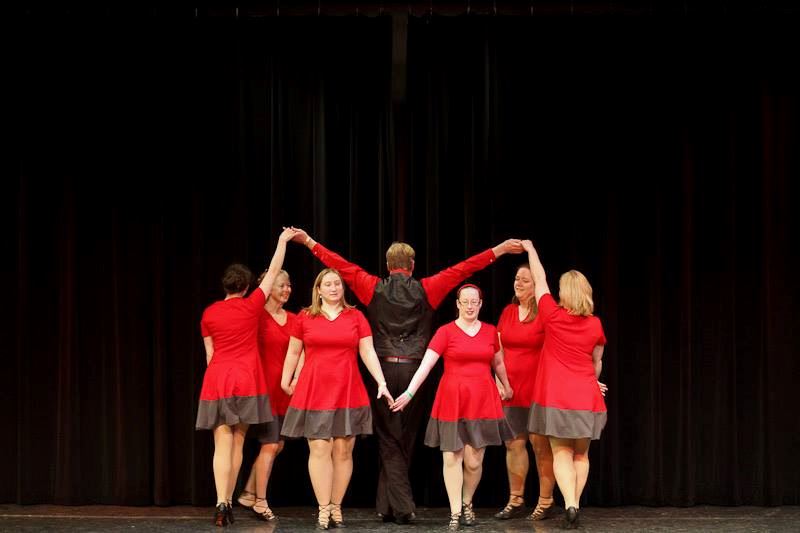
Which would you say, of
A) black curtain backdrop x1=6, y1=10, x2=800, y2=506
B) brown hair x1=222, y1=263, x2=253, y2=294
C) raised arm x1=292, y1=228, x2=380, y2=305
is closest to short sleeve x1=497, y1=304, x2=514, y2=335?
black curtain backdrop x1=6, y1=10, x2=800, y2=506

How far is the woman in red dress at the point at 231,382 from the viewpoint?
547 centimetres

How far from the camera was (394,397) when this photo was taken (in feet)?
18.6

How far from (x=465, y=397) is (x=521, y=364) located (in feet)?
1.84

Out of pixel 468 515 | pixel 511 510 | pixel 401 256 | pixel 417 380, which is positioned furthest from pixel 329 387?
pixel 511 510

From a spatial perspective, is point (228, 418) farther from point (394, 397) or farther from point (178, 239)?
point (178, 239)

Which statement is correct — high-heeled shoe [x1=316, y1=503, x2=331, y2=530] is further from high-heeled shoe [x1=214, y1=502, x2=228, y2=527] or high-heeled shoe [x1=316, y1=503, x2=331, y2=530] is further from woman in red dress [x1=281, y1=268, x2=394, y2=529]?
high-heeled shoe [x1=214, y1=502, x2=228, y2=527]

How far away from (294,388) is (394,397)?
593 millimetres

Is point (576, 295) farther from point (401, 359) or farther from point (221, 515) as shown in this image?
point (221, 515)

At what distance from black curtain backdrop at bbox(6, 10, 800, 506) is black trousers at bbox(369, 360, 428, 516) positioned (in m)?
0.70

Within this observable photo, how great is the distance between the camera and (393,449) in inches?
223

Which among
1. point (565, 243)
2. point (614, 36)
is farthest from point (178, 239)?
point (614, 36)

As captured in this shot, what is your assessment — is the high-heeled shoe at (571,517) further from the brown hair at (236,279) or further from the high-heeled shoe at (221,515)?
the brown hair at (236,279)

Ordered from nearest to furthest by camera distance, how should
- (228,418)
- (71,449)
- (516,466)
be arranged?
1. (228,418)
2. (516,466)
3. (71,449)

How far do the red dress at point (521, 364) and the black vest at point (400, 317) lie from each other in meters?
0.55
